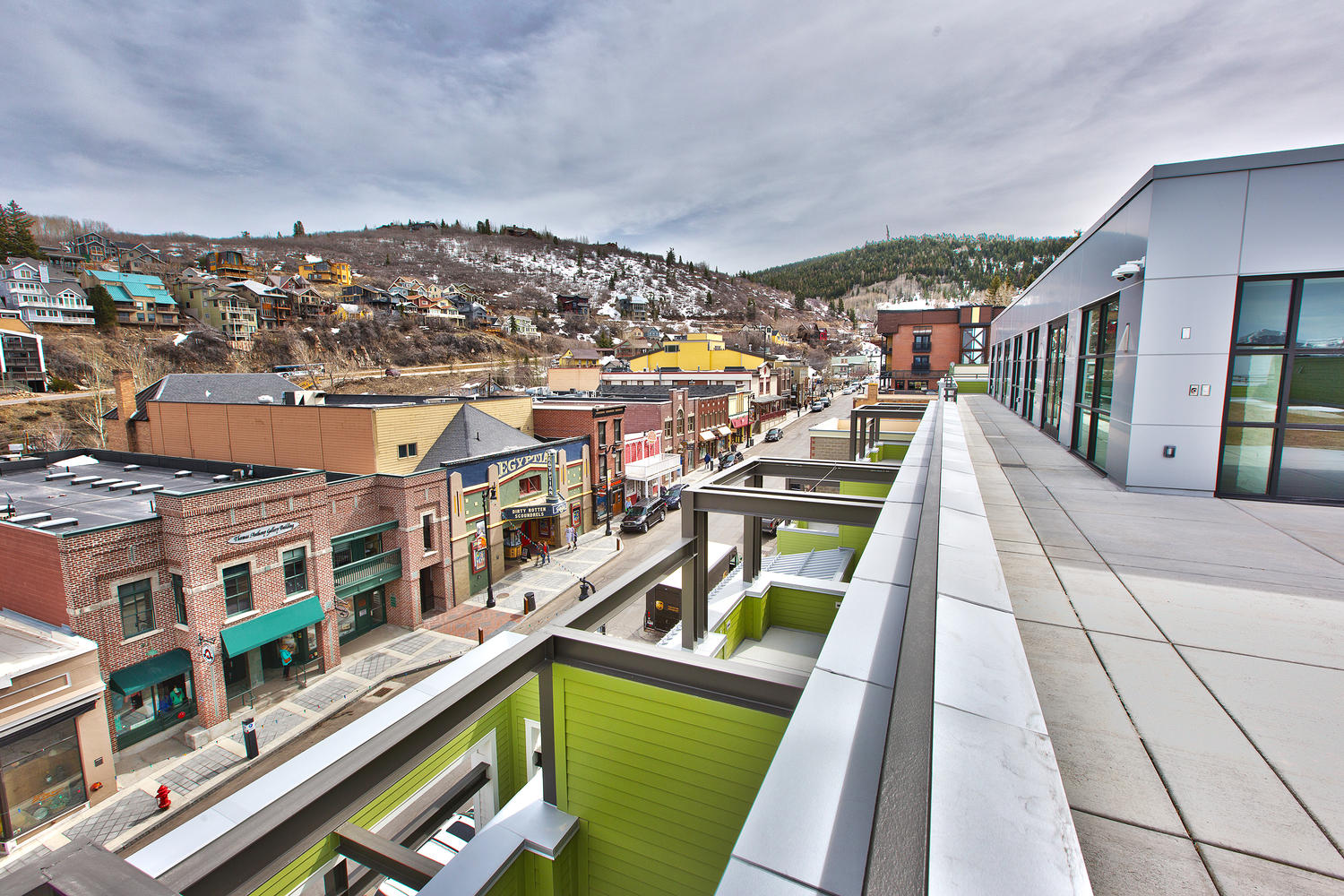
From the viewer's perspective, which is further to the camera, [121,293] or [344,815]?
[121,293]

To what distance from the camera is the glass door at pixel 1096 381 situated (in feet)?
29.4

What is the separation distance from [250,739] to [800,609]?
14.5m

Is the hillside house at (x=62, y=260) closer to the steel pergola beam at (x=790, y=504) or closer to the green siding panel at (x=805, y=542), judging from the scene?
the green siding panel at (x=805, y=542)

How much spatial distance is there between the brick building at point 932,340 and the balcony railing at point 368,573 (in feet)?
172

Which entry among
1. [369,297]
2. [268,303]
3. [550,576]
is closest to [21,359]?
[268,303]

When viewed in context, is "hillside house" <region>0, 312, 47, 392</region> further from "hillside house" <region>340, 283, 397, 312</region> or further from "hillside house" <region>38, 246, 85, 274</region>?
"hillside house" <region>340, 283, 397, 312</region>

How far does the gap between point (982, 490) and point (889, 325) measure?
5985 cm

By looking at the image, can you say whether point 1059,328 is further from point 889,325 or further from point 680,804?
point 889,325

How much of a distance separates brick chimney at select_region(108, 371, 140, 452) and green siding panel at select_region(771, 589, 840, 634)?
34535mm

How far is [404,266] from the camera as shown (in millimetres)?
135375

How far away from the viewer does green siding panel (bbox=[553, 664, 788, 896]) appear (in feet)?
14.8

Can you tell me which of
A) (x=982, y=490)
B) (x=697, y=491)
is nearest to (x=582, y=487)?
(x=697, y=491)

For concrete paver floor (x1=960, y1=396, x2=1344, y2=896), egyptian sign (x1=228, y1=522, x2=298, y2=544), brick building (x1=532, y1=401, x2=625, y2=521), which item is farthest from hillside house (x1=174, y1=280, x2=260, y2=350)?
concrete paver floor (x1=960, y1=396, x2=1344, y2=896)

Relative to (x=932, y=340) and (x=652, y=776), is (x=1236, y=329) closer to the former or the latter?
(x=652, y=776)
